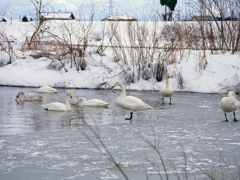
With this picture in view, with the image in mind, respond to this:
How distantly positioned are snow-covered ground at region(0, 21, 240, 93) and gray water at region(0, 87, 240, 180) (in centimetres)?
452

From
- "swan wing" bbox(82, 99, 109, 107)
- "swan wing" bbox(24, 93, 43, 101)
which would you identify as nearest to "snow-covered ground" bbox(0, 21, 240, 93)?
"swan wing" bbox(24, 93, 43, 101)

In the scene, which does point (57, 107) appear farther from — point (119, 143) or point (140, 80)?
point (140, 80)

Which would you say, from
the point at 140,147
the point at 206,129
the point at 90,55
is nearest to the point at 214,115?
the point at 206,129

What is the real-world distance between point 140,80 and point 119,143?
9.74 m

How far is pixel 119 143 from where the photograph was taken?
595cm

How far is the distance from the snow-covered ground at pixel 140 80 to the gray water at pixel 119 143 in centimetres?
452

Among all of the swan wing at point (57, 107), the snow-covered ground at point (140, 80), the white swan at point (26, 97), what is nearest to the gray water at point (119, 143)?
the swan wing at point (57, 107)

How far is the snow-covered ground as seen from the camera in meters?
14.7

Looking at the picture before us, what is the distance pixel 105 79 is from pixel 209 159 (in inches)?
433

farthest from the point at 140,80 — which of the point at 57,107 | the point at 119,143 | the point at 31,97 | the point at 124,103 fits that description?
the point at 119,143

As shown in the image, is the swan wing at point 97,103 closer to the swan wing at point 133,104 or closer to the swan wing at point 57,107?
the swan wing at point 57,107

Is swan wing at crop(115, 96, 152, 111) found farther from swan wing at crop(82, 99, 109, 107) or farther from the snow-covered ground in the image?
the snow-covered ground

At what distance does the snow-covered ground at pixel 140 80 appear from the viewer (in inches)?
577

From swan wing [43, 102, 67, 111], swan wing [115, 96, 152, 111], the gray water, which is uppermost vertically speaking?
swan wing [115, 96, 152, 111]
